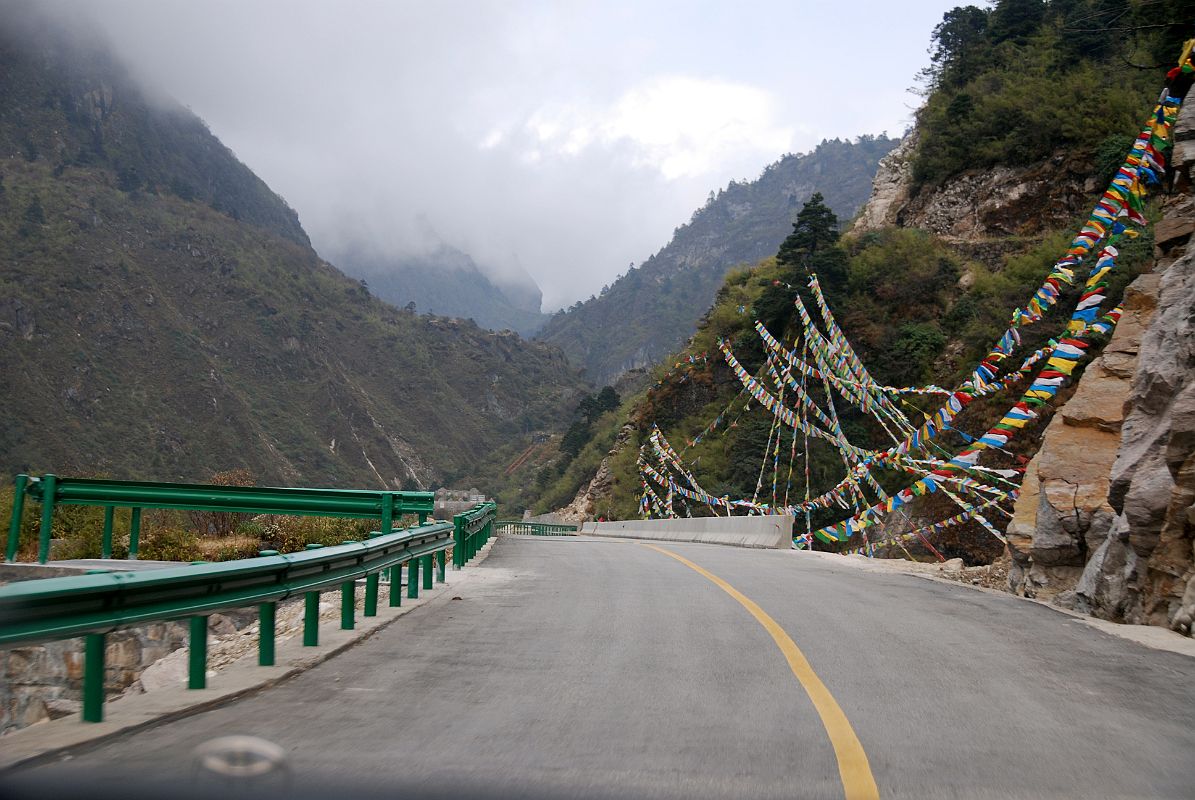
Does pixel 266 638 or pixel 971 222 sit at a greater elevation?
pixel 971 222

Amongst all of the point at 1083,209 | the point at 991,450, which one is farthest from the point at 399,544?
the point at 1083,209

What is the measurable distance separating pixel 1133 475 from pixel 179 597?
36.6ft

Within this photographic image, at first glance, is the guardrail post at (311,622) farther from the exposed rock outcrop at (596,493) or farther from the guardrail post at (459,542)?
the exposed rock outcrop at (596,493)

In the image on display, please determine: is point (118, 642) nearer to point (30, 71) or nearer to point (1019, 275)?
point (1019, 275)

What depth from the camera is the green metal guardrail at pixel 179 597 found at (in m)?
4.41

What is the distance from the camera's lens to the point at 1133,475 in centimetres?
1219

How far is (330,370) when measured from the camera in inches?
4840

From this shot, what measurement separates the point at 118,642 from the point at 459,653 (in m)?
4.21

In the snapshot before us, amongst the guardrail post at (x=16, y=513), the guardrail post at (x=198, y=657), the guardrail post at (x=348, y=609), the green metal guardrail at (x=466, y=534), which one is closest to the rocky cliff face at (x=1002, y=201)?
the green metal guardrail at (x=466, y=534)

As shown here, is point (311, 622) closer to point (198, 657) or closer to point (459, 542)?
point (198, 657)

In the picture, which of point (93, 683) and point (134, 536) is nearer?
point (93, 683)

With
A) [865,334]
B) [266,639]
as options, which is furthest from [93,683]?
[865,334]

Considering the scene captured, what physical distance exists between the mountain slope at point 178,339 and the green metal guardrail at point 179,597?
2147 inches

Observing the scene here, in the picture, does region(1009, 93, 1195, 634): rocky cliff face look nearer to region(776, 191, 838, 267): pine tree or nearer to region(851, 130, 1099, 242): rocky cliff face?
region(851, 130, 1099, 242): rocky cliff face
